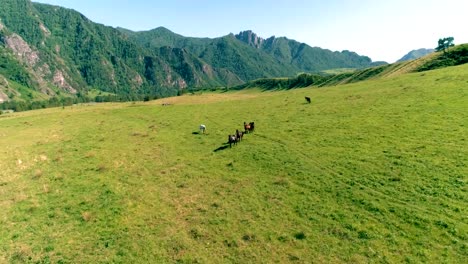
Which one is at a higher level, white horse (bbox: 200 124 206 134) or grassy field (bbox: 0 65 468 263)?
white horse (bbox: 200 124 206 134)

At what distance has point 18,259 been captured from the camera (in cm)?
2144

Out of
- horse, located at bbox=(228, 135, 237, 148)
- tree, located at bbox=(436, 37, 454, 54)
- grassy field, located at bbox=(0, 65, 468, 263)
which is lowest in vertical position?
grassy field, located at bbox=(0, 65, 468, 263)

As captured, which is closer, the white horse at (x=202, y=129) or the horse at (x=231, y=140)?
the horse at (x=231, y=140)

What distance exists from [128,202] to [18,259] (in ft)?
28.8

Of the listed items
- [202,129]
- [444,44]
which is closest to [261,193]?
[202,129]

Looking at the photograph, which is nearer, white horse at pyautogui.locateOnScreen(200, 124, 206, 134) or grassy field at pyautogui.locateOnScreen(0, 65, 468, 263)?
grassy field at pyautogui.locateOnScreen(0, 65, 468, 263)

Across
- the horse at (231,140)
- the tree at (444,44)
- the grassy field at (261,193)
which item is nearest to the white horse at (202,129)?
the grassy field at (261,193)

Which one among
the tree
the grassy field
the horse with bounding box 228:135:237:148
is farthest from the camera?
the tree

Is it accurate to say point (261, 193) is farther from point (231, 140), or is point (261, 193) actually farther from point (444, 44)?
point (444, 44)

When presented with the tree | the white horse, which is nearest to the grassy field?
the white horse

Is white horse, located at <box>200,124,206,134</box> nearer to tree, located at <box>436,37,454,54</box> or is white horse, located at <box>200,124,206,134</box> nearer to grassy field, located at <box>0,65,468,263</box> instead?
grassy field, located at <box>0,65,468,263</box>

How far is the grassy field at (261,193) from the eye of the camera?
2095 centimetres

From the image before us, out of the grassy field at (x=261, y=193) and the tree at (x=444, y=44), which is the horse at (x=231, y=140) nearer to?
the grassy field at (x=261, y=193)

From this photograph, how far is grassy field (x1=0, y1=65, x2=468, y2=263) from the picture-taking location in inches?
825
